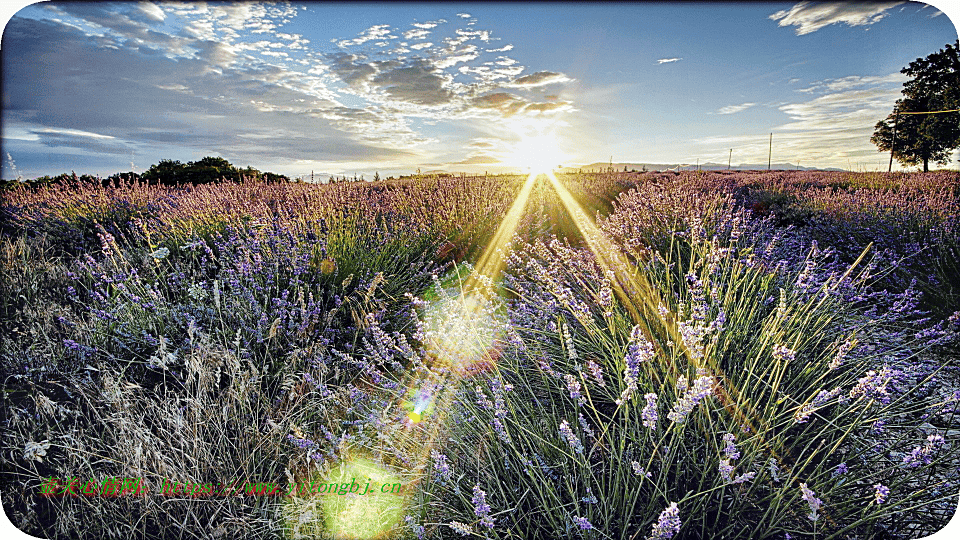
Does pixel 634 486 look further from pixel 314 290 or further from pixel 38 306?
pixel 38 306

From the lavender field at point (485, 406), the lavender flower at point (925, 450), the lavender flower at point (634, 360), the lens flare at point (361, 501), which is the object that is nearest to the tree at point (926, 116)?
the lavender field at point (485, 406)

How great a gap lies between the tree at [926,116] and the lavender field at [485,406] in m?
0.67

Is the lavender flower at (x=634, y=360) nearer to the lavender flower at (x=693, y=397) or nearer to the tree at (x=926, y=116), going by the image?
the lavender flower at (x=693, y=397)

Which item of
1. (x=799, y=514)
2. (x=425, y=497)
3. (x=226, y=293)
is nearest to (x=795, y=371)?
(x=799, y=514)

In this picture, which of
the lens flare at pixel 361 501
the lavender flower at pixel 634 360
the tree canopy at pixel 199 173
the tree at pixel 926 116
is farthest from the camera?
the tree canopy at pixel 199 173

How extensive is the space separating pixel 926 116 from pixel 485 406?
265 centimetres

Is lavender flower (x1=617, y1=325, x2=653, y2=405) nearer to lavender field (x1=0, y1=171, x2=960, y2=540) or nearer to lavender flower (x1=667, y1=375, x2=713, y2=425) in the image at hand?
lavender field (x1=0, y1=171, x2=960, y2=540)

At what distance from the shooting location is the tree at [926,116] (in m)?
1.88

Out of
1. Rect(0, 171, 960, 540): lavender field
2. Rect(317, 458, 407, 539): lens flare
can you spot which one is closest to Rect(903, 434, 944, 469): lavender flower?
Rect(0, 171, 960, 540): lavender field

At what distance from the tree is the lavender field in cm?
67

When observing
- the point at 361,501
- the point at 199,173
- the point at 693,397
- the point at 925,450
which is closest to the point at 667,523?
the point at 693,397

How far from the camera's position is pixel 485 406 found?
5.00ft

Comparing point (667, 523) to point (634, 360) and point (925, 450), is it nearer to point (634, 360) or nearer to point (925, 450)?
point (634, 360)

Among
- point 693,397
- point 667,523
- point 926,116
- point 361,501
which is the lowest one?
point 361,501
